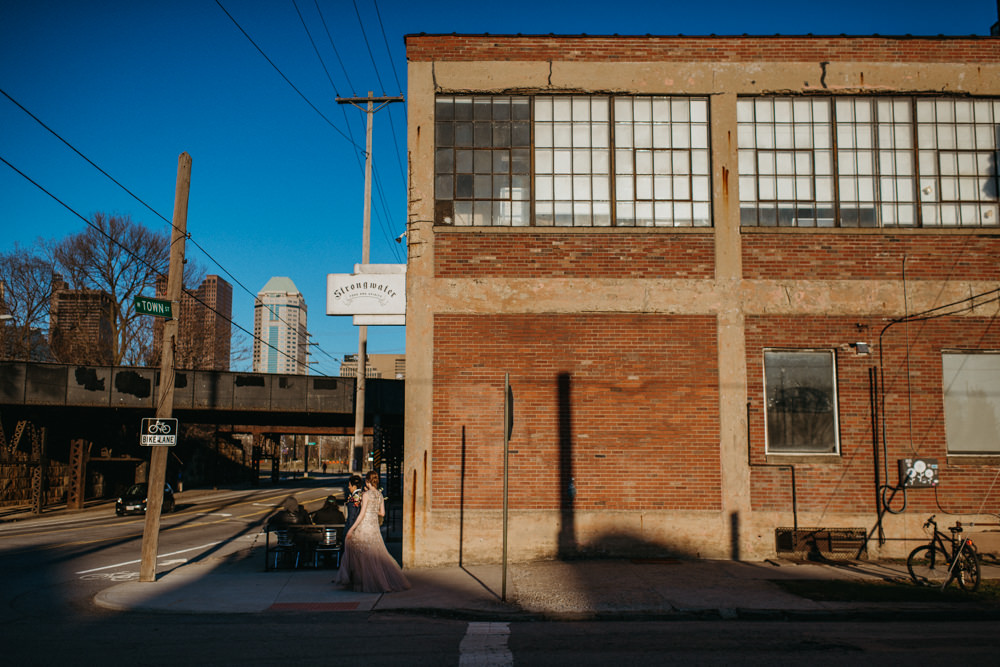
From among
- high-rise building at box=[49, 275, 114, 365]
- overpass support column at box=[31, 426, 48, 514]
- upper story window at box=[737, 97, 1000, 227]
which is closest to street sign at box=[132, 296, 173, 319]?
upper story window at box=[737, 97, 1000, 227]

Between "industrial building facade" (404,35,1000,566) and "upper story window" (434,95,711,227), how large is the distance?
4cm

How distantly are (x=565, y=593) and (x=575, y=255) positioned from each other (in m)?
5.94

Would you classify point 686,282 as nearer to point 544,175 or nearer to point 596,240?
point 596,240

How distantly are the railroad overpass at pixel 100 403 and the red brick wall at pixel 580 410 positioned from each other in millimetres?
18121

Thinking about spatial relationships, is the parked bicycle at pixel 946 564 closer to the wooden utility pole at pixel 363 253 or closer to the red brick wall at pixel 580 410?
the red brick wall at pixel 580 410

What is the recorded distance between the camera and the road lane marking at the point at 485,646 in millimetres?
6977

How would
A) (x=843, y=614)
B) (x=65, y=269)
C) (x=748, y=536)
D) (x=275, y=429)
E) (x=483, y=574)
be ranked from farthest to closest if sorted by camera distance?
1. (x=275, y=429)
2. (x=65, y=269)
3. (x=748, y=536)
4. (x=483, y=574)
5. (x=843, y=614)

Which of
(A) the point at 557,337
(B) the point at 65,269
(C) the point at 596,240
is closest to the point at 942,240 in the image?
(C) the point at 596,240

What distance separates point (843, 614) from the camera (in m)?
8.99

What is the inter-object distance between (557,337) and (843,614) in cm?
618

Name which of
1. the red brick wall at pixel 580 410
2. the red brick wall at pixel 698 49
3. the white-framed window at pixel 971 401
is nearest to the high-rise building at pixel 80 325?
the red brick wall at pixel 698 49

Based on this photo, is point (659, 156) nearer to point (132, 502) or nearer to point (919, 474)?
point (919, 474)

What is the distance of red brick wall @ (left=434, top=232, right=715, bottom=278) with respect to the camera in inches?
522

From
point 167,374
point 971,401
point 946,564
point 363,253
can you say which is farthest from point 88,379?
→ point 971,401
